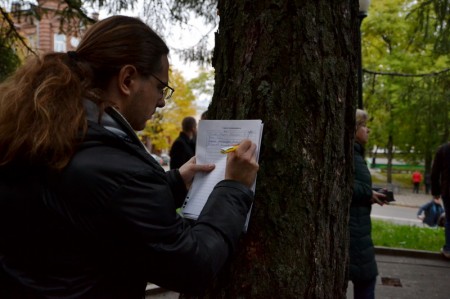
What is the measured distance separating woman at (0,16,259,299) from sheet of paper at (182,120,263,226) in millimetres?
310

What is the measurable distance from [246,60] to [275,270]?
75 centimetres

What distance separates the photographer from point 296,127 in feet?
5.12

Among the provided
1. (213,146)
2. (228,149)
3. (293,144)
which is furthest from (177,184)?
(293,144)

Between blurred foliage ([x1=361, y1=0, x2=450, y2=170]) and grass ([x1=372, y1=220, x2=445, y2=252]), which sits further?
blurred foliage ([x1=361, y1=0, x2=450, y2=170])

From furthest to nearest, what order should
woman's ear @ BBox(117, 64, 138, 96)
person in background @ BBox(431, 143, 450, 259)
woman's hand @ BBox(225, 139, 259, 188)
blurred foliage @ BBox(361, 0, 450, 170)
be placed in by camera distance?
blurred foliage @ BBox(361, 0, 450, 170) < person in background @ BBox(431, 143, 450, 259) < woman's hand @ BBox(225, 139, 259, 188) < woman's ear @ BBox(117, 64, 138, 96)

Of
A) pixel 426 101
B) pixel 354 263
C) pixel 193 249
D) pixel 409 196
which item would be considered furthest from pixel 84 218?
pixel 409 196

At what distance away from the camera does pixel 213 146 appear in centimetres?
162

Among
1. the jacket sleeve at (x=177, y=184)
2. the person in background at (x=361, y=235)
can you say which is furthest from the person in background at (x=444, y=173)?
the jacket sleeve at (x=177, y=184)

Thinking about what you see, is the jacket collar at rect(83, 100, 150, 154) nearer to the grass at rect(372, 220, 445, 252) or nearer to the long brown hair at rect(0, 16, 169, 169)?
the long brown hair at rect(0, 16, 169, 169)

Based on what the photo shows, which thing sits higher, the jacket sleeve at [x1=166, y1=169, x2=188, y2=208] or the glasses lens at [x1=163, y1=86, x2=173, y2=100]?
the glasses lens at [x1=163, y1=86, x2=173, y2=100]

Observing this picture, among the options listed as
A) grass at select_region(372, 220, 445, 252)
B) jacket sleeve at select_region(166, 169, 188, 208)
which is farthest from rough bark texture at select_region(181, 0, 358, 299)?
grass at select_region(372, 220, 445, 252)

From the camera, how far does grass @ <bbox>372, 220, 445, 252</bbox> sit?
22.6ft

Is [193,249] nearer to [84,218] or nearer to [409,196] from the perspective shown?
[84,218]

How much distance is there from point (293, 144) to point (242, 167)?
0.23 meters
